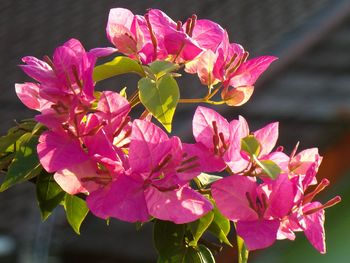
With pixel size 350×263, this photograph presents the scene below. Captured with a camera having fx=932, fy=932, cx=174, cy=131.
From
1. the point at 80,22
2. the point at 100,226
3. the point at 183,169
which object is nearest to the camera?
the point at 183,169

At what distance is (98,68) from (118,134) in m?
0.05

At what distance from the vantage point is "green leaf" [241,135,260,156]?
21.0 inches

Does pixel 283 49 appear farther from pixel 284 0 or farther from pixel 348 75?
pixel 284 0

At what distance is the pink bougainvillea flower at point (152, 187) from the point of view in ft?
1.66

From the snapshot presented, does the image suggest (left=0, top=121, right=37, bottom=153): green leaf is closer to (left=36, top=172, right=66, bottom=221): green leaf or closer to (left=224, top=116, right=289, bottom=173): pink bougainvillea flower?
(left=36, top=172, right=66, bottom=221): green leaf

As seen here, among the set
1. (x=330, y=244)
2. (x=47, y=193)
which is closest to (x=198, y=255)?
(x=47, y=193)

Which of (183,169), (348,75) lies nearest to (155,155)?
(183,169)

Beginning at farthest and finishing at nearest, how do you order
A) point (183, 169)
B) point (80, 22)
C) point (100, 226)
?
point (80, 22)
point (100, 226)
point (183, 169)

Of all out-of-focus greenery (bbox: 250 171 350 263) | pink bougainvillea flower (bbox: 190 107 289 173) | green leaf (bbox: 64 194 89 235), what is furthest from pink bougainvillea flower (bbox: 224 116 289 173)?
out-of-focus greenery (bbox: 250 171 350 263)

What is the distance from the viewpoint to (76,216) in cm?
59

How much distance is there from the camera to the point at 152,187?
20.4 inches

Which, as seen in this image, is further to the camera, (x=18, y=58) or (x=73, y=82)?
(x=18, y=58)

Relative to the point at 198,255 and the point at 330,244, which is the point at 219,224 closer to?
the point at 198,255

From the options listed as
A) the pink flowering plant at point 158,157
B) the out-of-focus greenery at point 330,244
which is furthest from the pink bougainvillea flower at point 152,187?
the out-of-focus greenery at point 330,244
